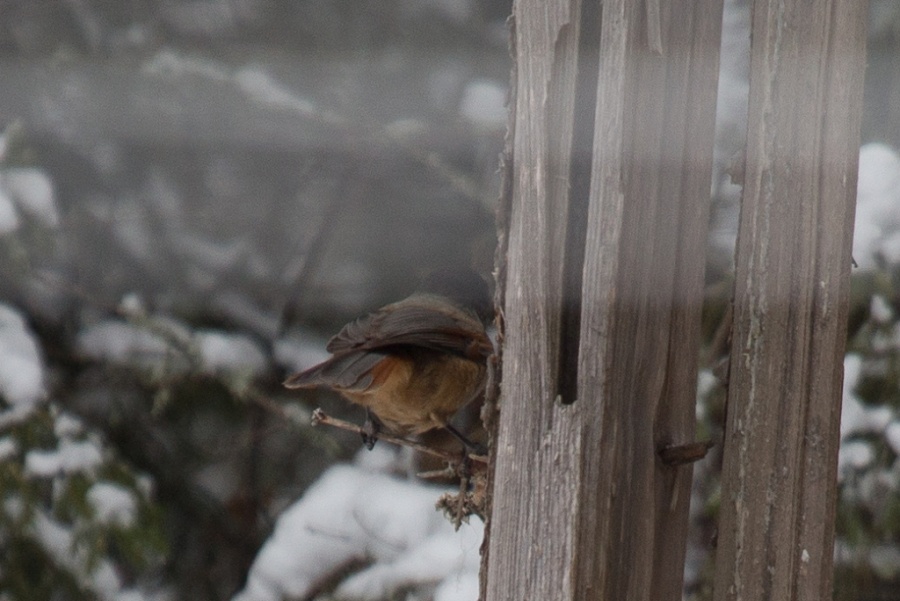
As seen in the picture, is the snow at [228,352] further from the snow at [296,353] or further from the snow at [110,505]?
the snow at [110,505]

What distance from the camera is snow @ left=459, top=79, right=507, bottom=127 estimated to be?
474 cm

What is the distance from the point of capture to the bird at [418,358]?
2615 millimetres

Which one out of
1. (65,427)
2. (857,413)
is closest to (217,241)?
(65,427)

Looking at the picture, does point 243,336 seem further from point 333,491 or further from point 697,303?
point 697,303

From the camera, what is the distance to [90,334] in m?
4.87

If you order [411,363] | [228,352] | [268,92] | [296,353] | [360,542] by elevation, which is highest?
[268,92]

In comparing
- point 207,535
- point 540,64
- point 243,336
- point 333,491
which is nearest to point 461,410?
point 333,491

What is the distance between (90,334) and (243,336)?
0.59 metres

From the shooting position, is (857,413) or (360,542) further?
(360,542)

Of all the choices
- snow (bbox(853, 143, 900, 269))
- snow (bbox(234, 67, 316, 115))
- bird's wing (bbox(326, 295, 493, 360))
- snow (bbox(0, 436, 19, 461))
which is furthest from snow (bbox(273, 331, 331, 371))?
snow (bbox(853, 143, 900, 269))

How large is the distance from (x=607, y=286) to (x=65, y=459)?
283 cm

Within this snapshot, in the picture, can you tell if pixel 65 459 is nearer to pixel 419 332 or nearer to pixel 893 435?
pixel 419 332

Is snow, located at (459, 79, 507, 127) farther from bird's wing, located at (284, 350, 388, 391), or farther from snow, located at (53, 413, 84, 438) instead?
bird's wing, located at (284, 350, 388, 391)

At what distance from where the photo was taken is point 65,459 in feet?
12.7
